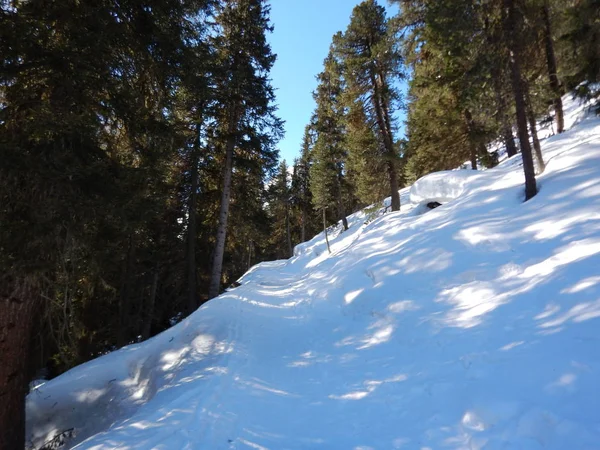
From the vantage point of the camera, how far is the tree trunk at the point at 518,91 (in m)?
8.33

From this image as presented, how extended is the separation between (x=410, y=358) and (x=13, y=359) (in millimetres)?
6307

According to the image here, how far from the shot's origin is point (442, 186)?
1386 centimetres

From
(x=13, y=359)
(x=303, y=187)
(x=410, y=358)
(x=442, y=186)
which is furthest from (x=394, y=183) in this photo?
(x=303, y=187)

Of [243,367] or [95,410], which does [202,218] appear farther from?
[243,367]

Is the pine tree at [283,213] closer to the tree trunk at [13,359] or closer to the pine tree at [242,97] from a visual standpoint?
the pine tree at [242,97]

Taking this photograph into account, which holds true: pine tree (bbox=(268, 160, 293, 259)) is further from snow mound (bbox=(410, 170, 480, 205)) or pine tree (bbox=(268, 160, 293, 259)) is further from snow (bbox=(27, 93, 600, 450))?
snow (bbox=(27, 93, 600, 450))

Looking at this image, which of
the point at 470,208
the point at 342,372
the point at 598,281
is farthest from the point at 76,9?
the point at 470,208

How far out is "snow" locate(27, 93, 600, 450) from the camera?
3.49 m

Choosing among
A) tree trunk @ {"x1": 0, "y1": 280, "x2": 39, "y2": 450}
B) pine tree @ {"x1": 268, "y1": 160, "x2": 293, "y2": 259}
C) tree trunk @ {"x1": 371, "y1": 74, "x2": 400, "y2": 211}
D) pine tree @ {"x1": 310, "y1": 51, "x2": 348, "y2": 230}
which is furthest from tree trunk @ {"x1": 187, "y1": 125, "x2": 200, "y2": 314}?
pine tree @ {"x1": 268, "y1": 160, "x2": 293, "y2": 259}

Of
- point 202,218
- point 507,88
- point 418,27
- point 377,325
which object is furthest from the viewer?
point 202,218

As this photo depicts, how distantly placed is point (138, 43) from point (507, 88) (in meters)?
9.80

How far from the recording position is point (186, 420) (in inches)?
163

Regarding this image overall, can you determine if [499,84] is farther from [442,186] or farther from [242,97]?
[242,97]

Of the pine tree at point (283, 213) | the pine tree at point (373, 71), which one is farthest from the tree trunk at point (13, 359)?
the pine tree at point (283, 213)
